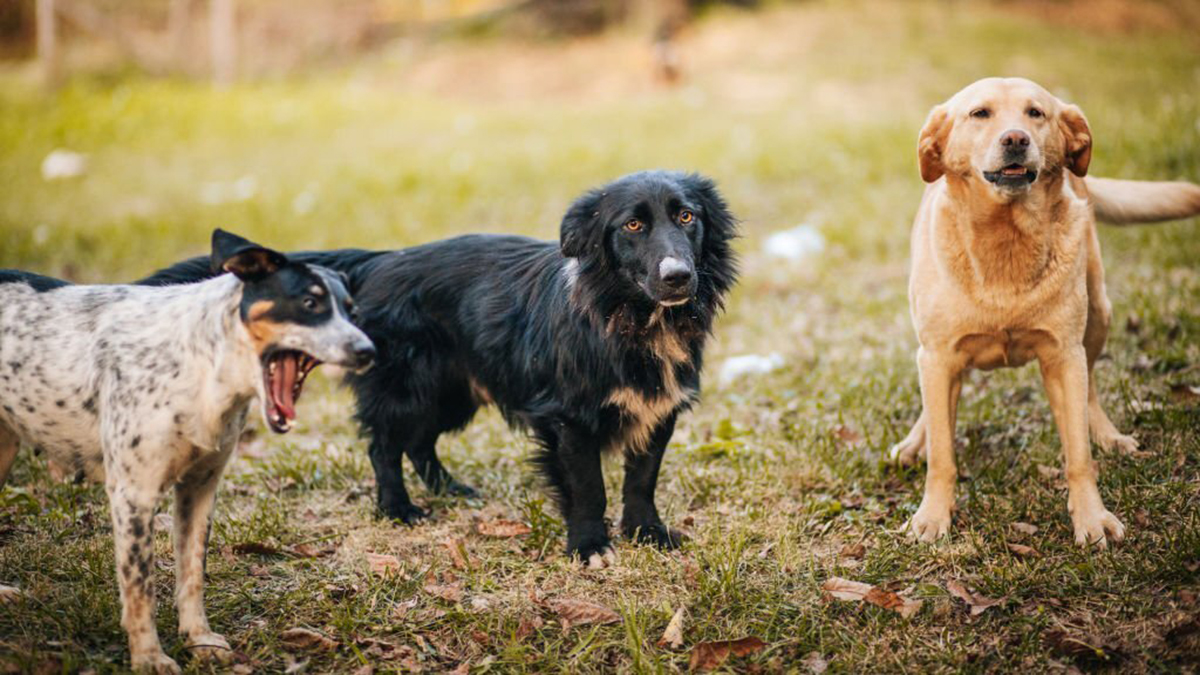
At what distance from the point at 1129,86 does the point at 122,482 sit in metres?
13.6

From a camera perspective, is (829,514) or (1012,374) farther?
(1012,374)

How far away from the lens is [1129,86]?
1280 cm

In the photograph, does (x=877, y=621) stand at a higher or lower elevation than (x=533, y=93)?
lower

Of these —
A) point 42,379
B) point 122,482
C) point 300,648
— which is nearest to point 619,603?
point 300,648

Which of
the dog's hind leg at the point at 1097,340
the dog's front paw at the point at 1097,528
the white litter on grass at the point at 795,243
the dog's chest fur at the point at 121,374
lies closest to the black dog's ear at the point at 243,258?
the dog's chest fur at the point at 121,374

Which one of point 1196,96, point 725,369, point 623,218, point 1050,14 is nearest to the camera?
point 623,218

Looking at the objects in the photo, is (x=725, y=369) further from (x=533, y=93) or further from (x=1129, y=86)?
(x=533, y=93)

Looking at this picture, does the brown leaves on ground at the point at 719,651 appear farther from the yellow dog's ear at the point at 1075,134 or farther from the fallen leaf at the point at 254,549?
the yellow dog's ear at the point at 1075,134

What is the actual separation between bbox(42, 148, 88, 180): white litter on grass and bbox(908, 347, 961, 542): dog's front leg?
12.9 m

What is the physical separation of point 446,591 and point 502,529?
0.64 meters

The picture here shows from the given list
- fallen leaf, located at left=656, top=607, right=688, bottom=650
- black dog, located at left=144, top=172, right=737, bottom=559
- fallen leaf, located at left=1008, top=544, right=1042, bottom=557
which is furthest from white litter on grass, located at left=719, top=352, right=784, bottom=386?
fallen leaf, located at left=656, top=607, right=688, bottom=650

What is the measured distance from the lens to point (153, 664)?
3.05 metres

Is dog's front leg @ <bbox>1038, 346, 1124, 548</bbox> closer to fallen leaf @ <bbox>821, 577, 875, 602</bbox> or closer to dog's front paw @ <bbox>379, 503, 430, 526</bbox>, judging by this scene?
fallen leaf @ <bbox>821, 577, 875, 602</bbox>

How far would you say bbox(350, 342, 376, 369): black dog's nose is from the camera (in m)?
2.89
